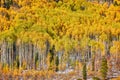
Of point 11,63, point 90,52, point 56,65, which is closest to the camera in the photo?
point 56,65

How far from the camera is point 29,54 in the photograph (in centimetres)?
19388

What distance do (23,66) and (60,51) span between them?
19294 mm

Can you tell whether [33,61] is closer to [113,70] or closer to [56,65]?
[56,65]

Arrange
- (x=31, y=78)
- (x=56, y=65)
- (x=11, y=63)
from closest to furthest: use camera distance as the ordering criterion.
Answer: (x=31, y=78) < (x=56, y=65) < (x=11, y=63)

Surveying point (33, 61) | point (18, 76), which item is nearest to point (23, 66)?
point (33, 61)

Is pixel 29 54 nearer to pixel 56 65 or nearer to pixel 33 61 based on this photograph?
pixel 33 61

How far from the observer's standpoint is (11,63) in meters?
185

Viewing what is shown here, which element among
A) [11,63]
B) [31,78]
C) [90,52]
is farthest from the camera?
[90,52]

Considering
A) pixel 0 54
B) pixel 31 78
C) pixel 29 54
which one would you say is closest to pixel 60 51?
pixel 29 54

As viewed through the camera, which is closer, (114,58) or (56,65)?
(56,65)

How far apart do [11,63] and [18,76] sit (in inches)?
900

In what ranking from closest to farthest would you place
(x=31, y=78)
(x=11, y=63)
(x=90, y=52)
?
(x=31, y=78), (x=11, y=63), (x=90, y=52)

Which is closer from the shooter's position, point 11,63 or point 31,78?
point 31,78

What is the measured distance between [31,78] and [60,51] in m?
38.6
